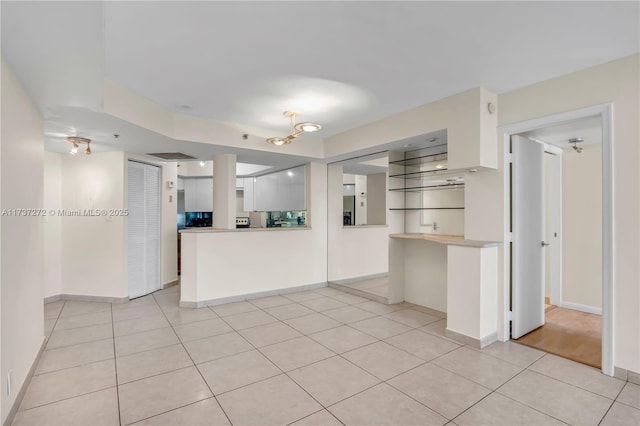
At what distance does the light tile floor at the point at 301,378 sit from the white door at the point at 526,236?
1.85 ft

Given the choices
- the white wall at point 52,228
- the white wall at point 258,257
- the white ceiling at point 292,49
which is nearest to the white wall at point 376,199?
the white wall at point 258,257

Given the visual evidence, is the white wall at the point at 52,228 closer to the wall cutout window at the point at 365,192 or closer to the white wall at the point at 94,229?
the white wall at the point at 94,229

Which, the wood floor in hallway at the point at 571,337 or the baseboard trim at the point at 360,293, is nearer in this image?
the wood floor in hallway at the point at 571,337

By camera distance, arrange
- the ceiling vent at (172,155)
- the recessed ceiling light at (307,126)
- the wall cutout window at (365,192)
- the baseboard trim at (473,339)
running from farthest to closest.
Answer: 1. the wall cutout window at (365,192)
2. the ceiling vent at (172,155)
3. the recessed ceiling light at (307,126)
4. the baseboard trim at (473,339)

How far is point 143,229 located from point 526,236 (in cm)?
564

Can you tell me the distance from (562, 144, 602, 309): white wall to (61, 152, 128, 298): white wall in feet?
21.8

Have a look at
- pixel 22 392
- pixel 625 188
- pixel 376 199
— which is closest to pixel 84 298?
pixel 22 392

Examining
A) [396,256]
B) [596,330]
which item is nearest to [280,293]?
[396,256]

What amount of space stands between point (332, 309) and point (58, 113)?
3.89 meters

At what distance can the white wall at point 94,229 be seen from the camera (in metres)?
4.85

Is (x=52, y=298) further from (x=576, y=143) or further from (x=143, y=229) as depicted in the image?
(x=576, y=143)

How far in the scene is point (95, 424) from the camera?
2020 mm

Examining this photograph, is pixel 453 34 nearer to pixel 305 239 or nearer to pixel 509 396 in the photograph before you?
pixel 509 396

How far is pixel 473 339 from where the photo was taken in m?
3.20
